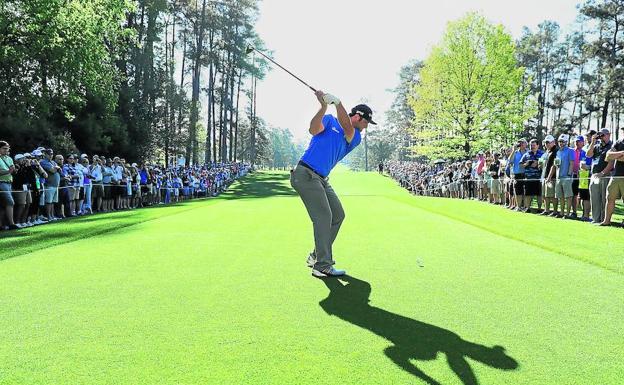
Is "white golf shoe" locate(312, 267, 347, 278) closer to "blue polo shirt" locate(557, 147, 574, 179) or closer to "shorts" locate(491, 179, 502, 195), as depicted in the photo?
"blue polo shirt" locate(557, 147, 574, 179)

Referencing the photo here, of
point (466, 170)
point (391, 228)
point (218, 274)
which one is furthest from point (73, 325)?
point (466, 170)

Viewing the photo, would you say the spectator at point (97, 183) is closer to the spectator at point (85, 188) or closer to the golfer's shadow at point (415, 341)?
the spectator at point (85, 188)

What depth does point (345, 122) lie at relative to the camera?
5680mm

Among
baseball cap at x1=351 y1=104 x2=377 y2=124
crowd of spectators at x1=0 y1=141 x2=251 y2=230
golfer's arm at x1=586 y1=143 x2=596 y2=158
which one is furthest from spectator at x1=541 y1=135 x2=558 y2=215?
crowd of spectators at x1=0 y1=141 x2=251 y2=230

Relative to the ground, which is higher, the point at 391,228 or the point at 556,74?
the point at 556,74

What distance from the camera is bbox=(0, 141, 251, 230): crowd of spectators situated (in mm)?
12625

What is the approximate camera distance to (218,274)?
17.9 feet

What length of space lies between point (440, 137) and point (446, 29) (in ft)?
28.7

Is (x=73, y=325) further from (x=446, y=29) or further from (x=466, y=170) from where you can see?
(x=446, y=29)

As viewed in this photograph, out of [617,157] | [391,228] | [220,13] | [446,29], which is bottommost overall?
[391,228]

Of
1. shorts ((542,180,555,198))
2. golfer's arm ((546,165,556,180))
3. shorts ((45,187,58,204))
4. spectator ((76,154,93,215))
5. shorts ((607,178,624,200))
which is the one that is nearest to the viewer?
shorts ((607,178,624,200))

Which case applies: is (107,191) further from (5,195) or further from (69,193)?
(5,195)

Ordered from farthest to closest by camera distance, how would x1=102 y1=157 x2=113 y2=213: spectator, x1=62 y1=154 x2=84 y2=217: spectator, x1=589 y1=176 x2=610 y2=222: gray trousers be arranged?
x1=102 y1=157 x2=113 y2=213: spectator, x1=62 y1=154 x2=84 y2=217: spectator, x1=589 y1=176 x2=610 y2=222: gray trousers

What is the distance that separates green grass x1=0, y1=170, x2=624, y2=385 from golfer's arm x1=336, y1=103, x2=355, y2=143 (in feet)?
5.42
